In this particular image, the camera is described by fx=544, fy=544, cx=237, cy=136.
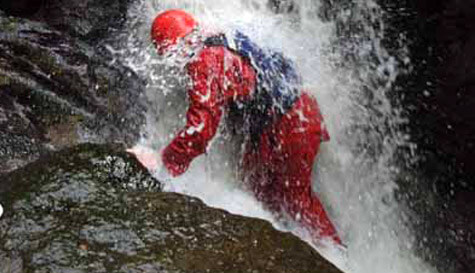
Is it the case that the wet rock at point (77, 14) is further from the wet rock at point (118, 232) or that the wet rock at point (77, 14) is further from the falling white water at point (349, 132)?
the wet rock at point (118, 232)

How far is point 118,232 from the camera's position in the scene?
2.64 meters

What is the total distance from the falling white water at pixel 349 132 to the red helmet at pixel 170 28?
2.19 ft

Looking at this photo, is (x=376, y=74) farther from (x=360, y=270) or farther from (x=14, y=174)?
(x=14, y=174)

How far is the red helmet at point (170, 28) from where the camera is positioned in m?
4.30

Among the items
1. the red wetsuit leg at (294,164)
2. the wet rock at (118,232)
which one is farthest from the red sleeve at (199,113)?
the wet rock at (118,232)

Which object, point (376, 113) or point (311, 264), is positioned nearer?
point (311, 264)

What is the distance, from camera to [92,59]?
5.76 meters

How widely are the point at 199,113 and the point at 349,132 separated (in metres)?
1.94

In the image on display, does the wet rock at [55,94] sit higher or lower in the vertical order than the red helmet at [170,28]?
lower

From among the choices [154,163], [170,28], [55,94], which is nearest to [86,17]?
[55,94]

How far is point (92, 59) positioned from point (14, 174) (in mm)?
2695

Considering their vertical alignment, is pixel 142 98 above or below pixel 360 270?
above

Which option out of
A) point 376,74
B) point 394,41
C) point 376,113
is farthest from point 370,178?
point 394,41

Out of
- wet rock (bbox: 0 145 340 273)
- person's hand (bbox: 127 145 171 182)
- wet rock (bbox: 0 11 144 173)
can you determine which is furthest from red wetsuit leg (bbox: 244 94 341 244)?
wet rock (bbox: 0 145 340 273)
